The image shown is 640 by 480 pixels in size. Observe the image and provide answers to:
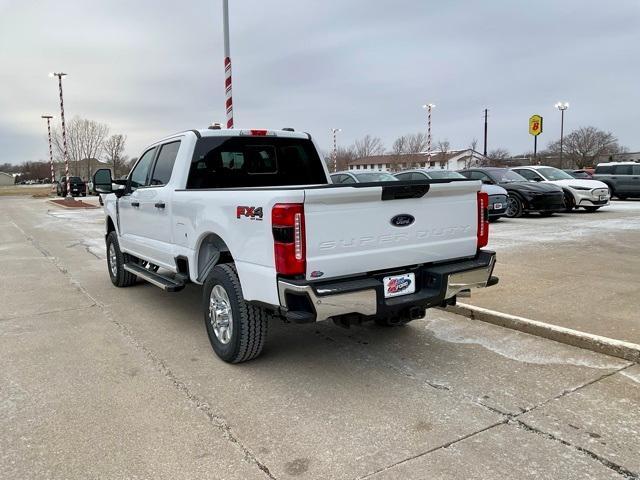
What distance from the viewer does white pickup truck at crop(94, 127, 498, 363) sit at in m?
3.58

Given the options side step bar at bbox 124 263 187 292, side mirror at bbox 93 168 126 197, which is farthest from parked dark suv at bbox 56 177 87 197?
side step bar at bbox 124 263 187 292

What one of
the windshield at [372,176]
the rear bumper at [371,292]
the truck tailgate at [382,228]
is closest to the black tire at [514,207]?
the windshield at [372,176]

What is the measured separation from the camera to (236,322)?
4.17 m

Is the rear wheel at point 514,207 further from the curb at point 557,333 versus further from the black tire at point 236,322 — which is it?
the black tire at point 236,322

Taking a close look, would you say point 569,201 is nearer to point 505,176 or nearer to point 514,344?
point 505,176

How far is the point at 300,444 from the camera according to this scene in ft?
10.3

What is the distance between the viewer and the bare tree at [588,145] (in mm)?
67025

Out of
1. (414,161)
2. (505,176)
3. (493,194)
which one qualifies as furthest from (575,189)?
(414,161)

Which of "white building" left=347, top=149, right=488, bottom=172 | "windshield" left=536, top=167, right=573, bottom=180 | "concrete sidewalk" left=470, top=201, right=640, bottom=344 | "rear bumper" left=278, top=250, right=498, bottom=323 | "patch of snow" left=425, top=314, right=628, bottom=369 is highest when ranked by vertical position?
"white building" left=347, top=149, right=488, bottom=172

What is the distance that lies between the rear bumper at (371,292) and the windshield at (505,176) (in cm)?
1254

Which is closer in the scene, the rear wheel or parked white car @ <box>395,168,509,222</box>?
parked white car @ <box>395,168,509,222</box>

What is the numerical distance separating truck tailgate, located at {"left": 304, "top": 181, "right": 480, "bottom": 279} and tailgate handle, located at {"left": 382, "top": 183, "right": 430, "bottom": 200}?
0.02 metres

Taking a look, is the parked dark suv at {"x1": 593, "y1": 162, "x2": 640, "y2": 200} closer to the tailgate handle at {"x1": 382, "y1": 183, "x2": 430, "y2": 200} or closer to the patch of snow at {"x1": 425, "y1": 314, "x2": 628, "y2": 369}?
the patch of snow at {"x1": 425, "y1": 314, "x2": 628, "y2": 369}

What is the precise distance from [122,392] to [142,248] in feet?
8.87
